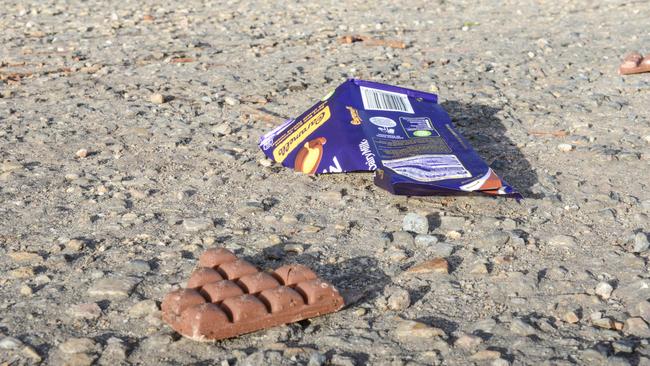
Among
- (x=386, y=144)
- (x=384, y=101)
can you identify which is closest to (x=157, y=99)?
(x=384, y=101)

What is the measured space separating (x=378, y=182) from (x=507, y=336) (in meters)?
1.14

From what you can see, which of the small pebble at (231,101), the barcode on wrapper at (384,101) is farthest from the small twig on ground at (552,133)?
the small pebble at (231,101)

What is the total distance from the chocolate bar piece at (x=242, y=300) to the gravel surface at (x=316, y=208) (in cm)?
5

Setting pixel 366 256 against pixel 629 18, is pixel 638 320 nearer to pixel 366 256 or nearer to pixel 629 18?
pixel 366 256

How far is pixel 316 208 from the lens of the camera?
11.3 ft

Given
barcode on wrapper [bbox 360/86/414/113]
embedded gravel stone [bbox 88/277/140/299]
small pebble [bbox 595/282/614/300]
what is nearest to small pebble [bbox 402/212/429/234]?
small pebble [bbox 595/282/614/300]

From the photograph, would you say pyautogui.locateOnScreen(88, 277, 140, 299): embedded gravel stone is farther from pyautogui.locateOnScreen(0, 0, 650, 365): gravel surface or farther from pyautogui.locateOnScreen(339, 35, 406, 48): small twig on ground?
pyautogui.locateOnScreen(339, 35, 406, 48): small twig on ground

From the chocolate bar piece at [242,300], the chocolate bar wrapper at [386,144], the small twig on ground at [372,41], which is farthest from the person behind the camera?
the small twig on ground at [372,41]

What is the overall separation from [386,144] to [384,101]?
1.48 ft

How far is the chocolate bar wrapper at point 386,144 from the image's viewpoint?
11.2ft

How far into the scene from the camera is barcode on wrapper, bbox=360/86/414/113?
13.1ft

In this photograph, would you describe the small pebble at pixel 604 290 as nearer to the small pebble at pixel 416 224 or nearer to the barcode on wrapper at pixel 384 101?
the small pebble at pixel 416 224

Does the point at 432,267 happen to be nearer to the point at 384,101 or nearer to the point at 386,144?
the point at 386,144

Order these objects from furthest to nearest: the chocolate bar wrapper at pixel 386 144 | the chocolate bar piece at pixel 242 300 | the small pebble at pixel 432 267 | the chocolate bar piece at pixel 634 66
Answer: the chocolate bar piece at pixel 634 66, the chocolate bar wrapper at pixel 386 144, the small pebble at pixel 432 267, the chocolate bar piece at pixel 242 300
